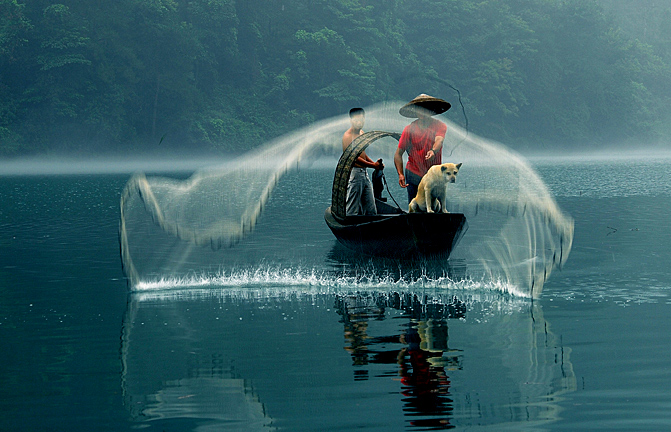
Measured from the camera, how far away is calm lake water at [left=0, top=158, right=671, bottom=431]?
21.7ft

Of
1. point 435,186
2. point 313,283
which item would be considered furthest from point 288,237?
point 435,186

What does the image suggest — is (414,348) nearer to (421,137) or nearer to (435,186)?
(435,186)

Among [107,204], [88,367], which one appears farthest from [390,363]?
[107,204]

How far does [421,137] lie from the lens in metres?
13.5

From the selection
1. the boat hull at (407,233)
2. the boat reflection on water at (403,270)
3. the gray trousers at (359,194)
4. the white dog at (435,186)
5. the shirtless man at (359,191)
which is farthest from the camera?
the gray trousers at (359,194)

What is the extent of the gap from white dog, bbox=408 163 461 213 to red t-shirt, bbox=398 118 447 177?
2.68ft

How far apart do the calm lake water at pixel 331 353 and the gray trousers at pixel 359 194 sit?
1.14 meters

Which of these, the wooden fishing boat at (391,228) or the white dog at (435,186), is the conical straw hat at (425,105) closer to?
the wooden fishing boat at (391,228)

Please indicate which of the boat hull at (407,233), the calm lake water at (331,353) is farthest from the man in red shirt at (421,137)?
the calm lake water at (331,353)

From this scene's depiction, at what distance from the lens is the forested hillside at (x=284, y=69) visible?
202ft

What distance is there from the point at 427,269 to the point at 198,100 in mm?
57675

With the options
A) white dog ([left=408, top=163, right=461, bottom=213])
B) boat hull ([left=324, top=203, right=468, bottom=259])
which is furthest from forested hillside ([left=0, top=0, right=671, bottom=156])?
white dog ([left=408, top=163, right=461, bottom=213])

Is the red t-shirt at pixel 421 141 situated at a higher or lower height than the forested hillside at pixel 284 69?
lower

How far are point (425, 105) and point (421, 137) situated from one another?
649 millimetres
